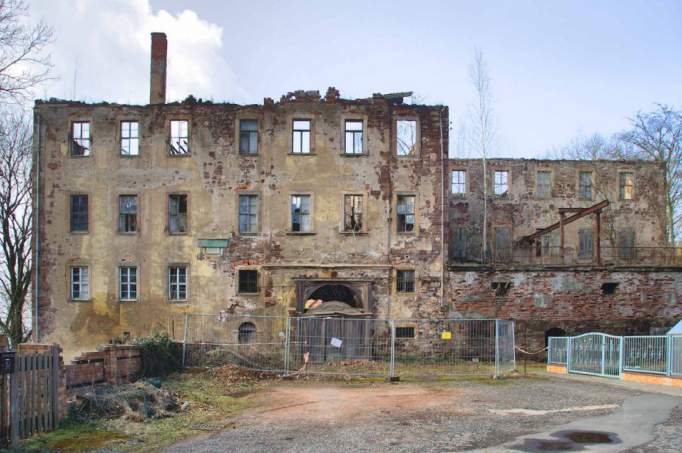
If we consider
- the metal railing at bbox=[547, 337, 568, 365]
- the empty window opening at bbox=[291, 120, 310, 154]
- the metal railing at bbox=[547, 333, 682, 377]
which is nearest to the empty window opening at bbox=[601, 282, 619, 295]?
the metal railing at bbox=[547, 337, 568, 365]

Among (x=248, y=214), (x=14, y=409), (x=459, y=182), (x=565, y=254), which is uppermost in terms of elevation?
(x=459, y=182)

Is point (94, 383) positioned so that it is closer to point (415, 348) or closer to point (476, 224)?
point (415, 348)

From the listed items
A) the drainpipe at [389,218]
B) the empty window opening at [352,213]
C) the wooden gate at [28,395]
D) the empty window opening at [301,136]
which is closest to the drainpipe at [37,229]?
the empty window opening at [301,136]

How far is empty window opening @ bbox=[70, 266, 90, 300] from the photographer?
30312mm

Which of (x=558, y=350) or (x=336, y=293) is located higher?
(x=336, y=293)

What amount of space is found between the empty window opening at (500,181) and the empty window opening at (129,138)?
21.2 metres

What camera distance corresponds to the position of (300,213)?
30562 mm

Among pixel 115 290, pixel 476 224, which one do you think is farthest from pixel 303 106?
pixel 476 224

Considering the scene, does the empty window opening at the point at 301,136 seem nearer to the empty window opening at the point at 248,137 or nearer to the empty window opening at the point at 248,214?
the empty window opening at the point at 248,137

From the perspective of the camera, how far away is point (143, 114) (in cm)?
3088

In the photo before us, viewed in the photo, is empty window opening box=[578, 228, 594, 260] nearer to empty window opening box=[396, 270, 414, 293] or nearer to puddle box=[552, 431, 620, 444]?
empty window opening box=[396, 270, 414, 293]

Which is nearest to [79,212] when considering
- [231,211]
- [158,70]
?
[231,211]

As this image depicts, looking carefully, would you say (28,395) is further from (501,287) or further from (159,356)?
(501,287)

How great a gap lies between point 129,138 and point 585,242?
26.3 metres
